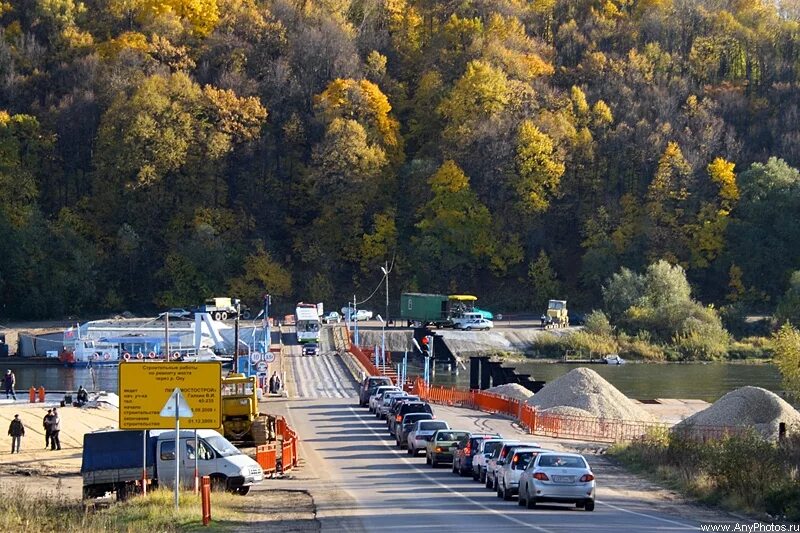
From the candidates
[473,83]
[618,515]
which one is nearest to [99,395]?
[618,515]

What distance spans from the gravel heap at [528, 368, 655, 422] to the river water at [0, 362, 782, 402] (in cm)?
1469

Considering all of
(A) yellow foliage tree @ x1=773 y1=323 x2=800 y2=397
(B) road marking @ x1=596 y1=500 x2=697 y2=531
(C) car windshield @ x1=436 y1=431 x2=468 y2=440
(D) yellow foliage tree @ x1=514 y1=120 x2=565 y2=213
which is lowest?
(B) road marking @ x1=596 y1=500 x2=697 y2=531

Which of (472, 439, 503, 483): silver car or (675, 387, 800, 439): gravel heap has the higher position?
(675, 387, 800, 439): gravel heap

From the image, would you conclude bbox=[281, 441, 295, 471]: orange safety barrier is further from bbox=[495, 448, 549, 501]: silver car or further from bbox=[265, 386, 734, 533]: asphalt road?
bbox=[495, 448, 549, 501]: silver car

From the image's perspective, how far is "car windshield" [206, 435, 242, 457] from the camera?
110 ft

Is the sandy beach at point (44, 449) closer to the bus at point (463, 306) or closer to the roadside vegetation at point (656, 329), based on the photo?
the bus at point (463, 306)

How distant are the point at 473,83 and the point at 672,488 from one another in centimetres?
8719

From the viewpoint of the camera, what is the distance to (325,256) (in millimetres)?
118188

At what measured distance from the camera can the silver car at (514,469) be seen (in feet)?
102

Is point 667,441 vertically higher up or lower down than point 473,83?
lower down

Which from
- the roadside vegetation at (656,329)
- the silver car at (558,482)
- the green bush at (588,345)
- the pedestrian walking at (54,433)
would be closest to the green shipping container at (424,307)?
the roadside vegetation at (656,329)

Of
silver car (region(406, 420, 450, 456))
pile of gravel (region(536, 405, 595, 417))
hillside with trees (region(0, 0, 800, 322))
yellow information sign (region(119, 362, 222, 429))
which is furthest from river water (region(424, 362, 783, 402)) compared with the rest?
yellow information sign (region(119, 362, 222, 429))

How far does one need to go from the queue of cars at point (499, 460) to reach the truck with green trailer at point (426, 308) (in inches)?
2086

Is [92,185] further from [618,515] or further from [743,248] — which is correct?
[618,515]
